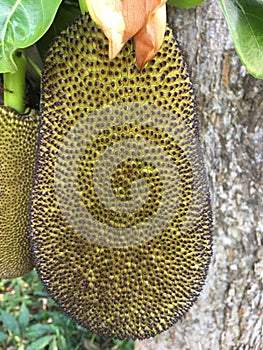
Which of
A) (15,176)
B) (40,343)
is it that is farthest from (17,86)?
(40,343)

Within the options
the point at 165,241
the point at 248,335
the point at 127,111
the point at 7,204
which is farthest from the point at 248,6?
the point at 248,335

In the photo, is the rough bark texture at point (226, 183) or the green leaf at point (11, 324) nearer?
the rough bark texture at point (226, 183)

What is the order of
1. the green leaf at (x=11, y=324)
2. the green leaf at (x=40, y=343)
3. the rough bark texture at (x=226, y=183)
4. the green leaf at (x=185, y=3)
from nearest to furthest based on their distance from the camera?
the green leaf at (x=185, y=3) < the rough bark texture at (x=226, y=183) < the green leaf at (x=40, y=343) < the green leaf at (x=11, y=324)

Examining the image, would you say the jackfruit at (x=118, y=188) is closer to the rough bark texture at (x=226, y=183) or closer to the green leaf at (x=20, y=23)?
the green leaf at (x=20, y=23)

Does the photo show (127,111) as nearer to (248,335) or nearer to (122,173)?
(122,173)

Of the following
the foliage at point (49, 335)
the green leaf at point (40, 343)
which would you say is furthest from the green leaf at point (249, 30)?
the green leaf at point (40, 343)

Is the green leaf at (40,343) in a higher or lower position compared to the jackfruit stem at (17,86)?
lower

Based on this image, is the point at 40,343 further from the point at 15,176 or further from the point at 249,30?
the point at 249,30
